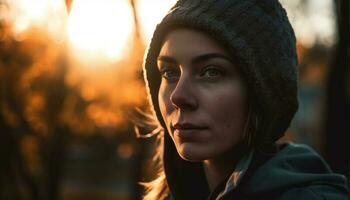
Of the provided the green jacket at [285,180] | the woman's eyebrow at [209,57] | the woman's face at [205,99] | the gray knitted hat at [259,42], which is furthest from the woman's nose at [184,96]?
the green jacket at [285,180]

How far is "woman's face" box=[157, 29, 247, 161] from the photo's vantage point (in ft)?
7.16

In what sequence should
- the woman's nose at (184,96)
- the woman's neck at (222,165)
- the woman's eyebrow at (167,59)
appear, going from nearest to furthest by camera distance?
the woman's nose at (184,96)
the woman's eyebrow at (167,59)
the woman's neck at (222,165)

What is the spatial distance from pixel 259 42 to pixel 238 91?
0.79 feet

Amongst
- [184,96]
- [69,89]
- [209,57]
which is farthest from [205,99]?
[69,89]

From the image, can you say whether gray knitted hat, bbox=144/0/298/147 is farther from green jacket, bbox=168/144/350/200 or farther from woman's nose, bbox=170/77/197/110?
woman's nose, bbox=170/77/197/110

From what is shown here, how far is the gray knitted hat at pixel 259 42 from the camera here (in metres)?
2.19

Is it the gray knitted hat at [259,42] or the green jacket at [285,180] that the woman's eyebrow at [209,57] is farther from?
the green jacket at [285,180]

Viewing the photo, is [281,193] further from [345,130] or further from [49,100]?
[49,100]

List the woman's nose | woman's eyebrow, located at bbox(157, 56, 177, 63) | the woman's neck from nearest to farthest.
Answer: the woman's nose < woman's eyebrow, located at bbox(157, 56, 177, 63) < the woman's neck

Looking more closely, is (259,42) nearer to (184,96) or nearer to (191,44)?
(191,44)

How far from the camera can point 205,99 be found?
2178 millimetres

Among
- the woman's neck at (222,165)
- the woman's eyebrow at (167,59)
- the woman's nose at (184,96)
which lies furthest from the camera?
the woman's neck at (222,165)

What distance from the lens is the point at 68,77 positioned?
39.1 feet

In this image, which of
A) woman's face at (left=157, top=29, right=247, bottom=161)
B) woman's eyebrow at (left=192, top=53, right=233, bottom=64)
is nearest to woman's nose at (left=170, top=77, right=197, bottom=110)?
woman's face at (left=157, top=29, right=247, bottom=161)
